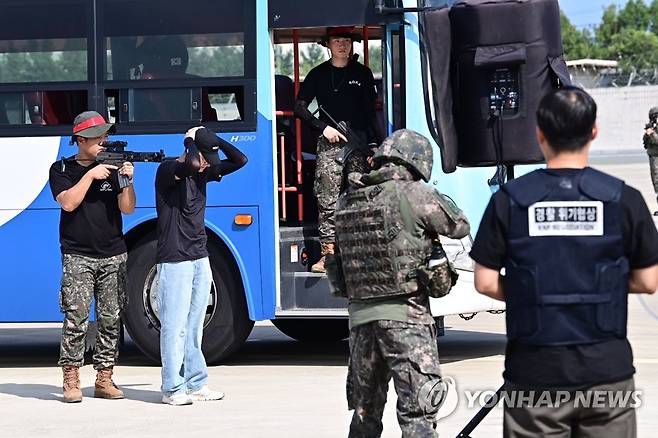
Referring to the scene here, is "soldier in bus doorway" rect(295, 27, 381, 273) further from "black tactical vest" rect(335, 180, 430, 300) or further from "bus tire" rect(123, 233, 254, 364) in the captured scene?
"black tactical vest" rect(335, 180, 430, 300)

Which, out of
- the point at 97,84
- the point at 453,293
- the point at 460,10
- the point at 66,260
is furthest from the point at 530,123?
the point at 97,84

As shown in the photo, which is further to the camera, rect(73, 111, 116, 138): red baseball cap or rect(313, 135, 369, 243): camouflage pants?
rect(313, 135, 369, 243): camouflage pants

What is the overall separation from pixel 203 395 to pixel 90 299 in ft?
3.27

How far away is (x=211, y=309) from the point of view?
10.9m

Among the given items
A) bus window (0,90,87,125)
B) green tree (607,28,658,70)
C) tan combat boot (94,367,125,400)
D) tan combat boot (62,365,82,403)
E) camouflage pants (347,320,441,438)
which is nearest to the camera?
camouflage pants (347,320,441,438)

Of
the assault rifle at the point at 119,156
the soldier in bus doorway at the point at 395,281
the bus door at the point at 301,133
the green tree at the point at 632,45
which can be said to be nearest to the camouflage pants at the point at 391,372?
the soldier in bus doorway at the point at 395,281

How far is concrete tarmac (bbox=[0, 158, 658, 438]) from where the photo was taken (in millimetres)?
8461

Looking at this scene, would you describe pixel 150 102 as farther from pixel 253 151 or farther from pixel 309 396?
pixel 309 396

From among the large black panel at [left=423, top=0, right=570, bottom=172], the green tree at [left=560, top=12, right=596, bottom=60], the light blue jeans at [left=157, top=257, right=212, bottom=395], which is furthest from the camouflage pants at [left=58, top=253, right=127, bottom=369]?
the green tree at [left=560, top=12, right=596, bottom=60]

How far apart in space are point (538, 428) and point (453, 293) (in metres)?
5.80

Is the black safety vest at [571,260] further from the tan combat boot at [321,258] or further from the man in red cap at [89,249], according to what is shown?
the tan combat boot at [321,258]

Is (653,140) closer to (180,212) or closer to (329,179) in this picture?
(329,179)

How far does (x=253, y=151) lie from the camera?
10742 millimetres

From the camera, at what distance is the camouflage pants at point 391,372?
627 cm
